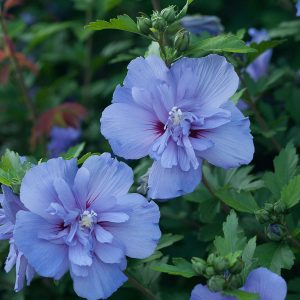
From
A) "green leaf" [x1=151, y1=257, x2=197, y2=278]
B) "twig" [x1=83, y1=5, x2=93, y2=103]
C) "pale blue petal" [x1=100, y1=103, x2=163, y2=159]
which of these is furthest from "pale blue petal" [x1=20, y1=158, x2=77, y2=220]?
"twig" [x1=83, y1=5, x2=93, y2=103]

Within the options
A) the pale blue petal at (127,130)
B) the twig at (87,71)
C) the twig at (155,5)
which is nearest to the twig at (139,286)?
the pale blue petal at (127,130)

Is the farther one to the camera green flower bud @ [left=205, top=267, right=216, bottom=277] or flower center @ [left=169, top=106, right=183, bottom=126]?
flower center @ [left=169, top=106, right=183, bottom=126]

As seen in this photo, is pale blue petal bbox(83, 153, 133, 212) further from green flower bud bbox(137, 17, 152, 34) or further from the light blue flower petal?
green flower bud bbox(137, 17, 152, 34)

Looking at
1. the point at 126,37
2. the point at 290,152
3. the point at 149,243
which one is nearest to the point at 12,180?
the point at 149,243

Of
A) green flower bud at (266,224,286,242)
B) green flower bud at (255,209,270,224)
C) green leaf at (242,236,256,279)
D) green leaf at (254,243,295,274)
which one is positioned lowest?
green leaf at (254,243,295,274)

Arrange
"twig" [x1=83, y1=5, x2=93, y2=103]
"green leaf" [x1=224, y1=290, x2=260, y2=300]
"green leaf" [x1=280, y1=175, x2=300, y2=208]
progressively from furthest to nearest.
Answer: "twig" [x1=83, y1=5, x2=93, y2=103], "green leaf" [x1=280, y1=175, x2=300, y2=208], "green leaf" [x1=224, y1=290, x2=260, y2=300]

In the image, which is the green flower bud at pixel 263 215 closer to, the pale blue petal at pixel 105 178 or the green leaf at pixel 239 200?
the green leaf at pixel 239 200

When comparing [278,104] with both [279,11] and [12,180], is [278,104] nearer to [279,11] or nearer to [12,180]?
[279,11]
